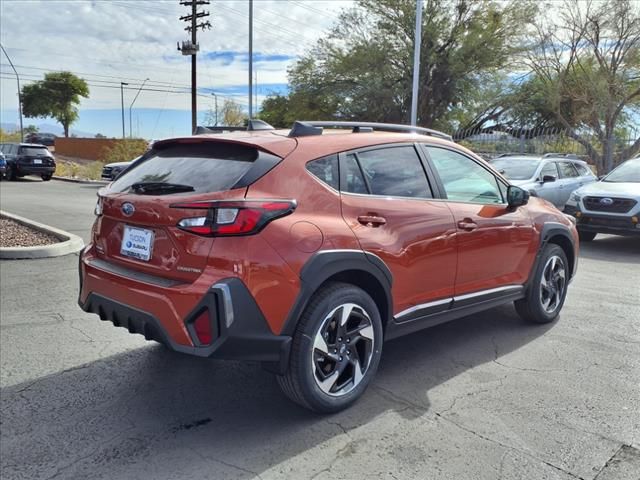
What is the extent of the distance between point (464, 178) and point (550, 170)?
348 inches

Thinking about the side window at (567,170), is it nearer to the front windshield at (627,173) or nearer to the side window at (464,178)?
the front windshield at (627,173)

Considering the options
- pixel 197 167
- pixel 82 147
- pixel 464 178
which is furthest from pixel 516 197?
pixel 82 147

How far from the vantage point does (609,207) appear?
374 inches

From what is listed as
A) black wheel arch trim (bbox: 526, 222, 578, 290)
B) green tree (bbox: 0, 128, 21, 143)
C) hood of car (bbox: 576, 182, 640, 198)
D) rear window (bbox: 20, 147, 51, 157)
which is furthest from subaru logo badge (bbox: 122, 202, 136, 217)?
green tree (bbox: 0, 128, 21, 143)

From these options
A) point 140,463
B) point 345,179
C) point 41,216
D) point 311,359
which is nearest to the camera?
point 140,463

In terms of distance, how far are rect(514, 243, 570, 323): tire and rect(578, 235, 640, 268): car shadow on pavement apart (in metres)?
3.78

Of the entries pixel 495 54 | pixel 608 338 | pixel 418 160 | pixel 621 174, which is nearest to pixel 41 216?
pixel 418 160

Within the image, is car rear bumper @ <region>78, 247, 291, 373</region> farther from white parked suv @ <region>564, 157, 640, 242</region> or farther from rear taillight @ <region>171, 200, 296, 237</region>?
white parked suv @ <region>564, 157, 640, 242</region>

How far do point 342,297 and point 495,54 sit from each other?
98.4ft

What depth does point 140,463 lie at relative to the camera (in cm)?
289

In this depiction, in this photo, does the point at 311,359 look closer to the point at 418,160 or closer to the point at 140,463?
the point at 140,463

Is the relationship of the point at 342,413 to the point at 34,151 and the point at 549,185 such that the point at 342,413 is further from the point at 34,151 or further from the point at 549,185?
the point at 34,151

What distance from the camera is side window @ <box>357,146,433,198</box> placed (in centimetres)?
367

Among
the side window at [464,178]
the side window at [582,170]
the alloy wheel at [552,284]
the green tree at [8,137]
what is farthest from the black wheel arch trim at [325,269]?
the green tree at [8,137]
